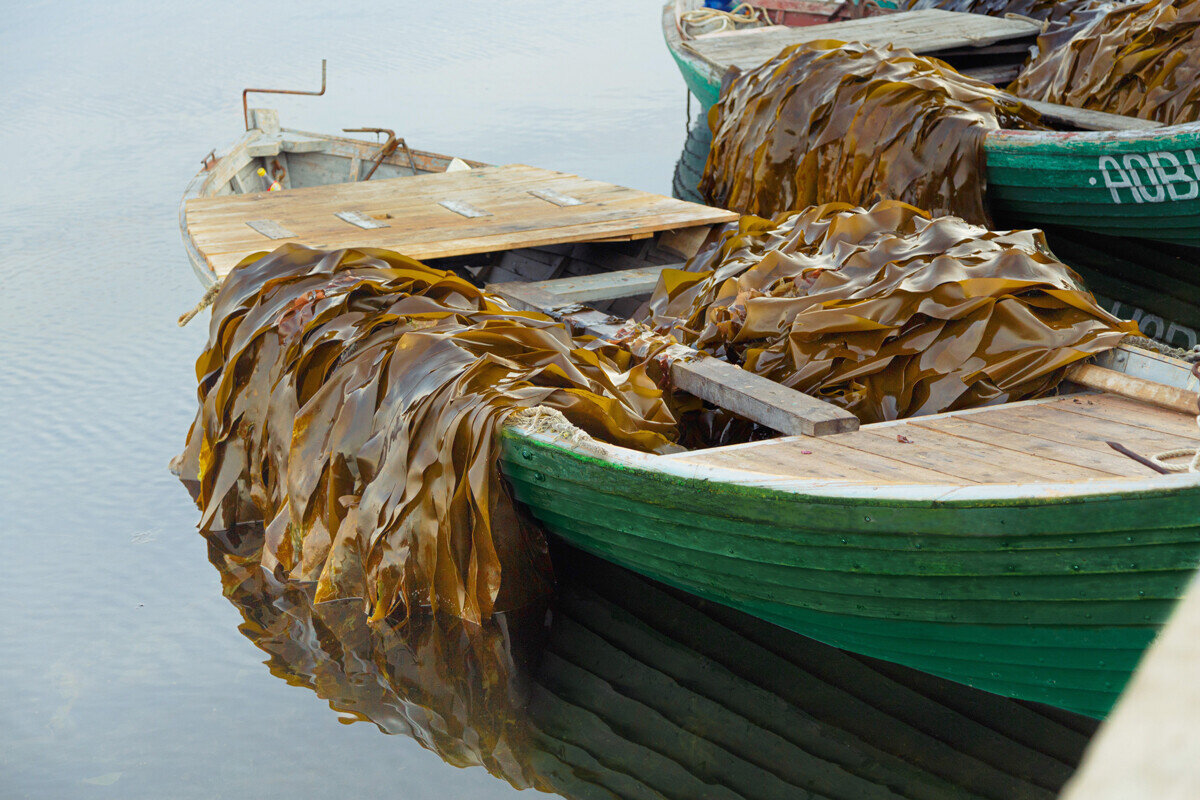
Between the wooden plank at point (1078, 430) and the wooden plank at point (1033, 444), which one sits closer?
the wooden plank at point (1033, 444)

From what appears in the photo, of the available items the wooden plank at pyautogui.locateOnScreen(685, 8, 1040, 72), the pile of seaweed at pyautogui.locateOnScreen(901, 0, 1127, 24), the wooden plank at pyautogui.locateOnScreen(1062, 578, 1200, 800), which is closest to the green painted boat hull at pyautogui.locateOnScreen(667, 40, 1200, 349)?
the wooden plank at pyautogui.locateOnScreen(685, 8, 1040, 72)

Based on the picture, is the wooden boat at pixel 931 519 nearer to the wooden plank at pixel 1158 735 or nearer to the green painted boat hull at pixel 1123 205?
the wooden plank at pixel 1158 735

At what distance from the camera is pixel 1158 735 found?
444 mm

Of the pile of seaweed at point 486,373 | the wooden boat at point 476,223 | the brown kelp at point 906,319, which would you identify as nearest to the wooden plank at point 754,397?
the pile of seaweed at point 486,373

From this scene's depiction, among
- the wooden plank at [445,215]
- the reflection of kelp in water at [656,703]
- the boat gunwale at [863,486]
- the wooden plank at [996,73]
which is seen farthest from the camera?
the wooden plank at [996,73]

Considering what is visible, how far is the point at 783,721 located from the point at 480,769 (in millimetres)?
1001

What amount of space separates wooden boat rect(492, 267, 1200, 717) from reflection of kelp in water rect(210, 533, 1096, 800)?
23cm

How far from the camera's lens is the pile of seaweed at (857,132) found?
730cm

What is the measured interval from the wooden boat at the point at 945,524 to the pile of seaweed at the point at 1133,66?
15.3ft

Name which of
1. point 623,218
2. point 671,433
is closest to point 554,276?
point 623,218

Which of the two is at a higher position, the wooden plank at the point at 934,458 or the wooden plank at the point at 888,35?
the wooden plank at the point at 888,35

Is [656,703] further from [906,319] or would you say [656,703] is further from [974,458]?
[906,319]

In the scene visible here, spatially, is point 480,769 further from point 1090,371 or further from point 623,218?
point 623,218

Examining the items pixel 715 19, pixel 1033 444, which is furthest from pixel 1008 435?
pixel 715 19
